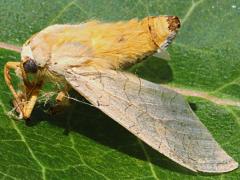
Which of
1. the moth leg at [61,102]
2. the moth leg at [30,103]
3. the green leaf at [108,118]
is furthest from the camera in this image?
the moth leg at [61,102]

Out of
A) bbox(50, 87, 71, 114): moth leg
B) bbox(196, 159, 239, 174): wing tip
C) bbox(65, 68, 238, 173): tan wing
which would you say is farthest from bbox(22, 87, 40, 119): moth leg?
bbox(196, 159, 239, 174): wing tip

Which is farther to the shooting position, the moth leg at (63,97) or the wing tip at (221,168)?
the moth leg at (63,97)

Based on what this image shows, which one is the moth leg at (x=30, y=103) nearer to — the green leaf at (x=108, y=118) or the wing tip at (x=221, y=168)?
the green leaf at (x=108, y=118)

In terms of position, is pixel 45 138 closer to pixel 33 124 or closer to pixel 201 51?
pixel 33 124

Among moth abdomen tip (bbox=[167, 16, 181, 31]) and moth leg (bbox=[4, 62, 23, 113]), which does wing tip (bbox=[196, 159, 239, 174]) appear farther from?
moth leg (bbox=[4, 62, 23, 113])

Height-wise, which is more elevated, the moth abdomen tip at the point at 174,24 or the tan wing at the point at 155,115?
the moth abdomen tip at the point at 174,24

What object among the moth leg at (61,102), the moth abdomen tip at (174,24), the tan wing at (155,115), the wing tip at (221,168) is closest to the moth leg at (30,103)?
the moth leg at (61,102)

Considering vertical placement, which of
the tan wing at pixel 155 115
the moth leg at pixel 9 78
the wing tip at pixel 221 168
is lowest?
the wing tip at pixel 221 168

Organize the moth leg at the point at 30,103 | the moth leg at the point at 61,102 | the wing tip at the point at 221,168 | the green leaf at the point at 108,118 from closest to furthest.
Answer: the green leaf at the point at 108,118, the wing tip at the point at 221,168, the moth leg at the point at 30,103, the moth leg at the point at 61,102

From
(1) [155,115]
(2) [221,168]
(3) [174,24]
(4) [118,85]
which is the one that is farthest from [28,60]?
(2) [221,168]
